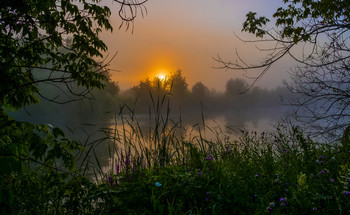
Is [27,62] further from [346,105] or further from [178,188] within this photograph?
[346,105]

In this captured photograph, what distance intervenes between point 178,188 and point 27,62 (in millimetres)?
3080

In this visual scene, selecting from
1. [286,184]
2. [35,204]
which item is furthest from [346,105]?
[35,204]

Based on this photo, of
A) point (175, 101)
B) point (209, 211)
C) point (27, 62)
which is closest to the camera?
point (209, 211)

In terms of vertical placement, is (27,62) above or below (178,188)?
above

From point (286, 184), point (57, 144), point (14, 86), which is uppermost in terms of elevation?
point (14, 86)

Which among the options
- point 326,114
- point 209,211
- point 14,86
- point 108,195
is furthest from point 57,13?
point 326,114

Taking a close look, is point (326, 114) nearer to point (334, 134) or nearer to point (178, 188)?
point (334, 134)

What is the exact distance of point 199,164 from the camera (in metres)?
3.75

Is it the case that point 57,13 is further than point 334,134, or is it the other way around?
point 334,134

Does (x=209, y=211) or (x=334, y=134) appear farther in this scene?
(x=334, y=134)

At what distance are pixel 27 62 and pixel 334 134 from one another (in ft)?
22.0

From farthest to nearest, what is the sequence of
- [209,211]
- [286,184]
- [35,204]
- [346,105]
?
[346,105] < [35,204] < [286,184] < [209,211]

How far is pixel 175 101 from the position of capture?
73.1 meters

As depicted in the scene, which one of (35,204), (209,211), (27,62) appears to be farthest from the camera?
(27,62)
